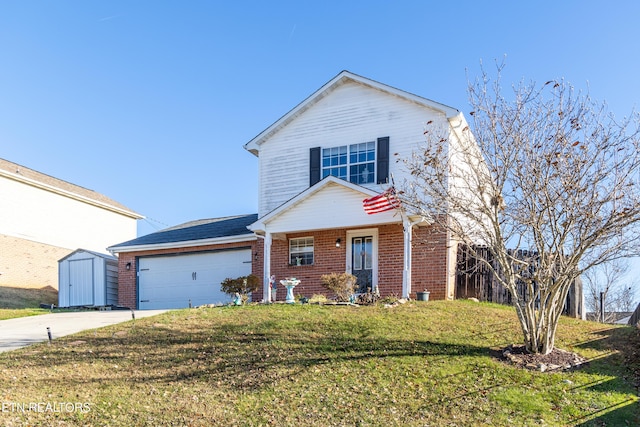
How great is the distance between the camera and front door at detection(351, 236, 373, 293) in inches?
620

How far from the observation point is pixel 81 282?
2058 centimetres

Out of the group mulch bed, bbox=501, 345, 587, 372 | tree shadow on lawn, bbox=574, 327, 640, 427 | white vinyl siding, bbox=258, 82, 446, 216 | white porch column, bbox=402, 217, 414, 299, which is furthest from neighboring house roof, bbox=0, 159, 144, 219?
tree shadow on lawn, bbox=574, 327, 640, 427

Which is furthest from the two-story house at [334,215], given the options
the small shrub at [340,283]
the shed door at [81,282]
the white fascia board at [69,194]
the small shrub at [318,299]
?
the white fascia board at [69,194]

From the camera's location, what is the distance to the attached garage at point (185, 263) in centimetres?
1828

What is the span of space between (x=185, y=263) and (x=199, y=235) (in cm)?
111

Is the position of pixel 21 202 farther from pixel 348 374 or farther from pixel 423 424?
pixel 423 424

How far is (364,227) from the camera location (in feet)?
52.2

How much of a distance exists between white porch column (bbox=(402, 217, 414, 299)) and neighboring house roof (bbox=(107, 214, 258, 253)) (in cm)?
549

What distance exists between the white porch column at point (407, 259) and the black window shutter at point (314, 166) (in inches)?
143

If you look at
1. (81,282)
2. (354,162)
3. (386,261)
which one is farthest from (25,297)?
(386,261)

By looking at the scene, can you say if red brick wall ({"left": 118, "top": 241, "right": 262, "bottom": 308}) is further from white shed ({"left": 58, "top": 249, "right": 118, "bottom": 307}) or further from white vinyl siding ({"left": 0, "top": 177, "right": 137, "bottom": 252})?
white vinyl siding ({"left": 0, "top": 177, "right": 137, "bottom": 252})

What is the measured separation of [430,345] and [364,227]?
6.53 metres

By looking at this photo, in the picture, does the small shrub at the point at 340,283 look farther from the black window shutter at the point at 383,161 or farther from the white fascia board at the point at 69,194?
the white fascia board at the point at 69,194

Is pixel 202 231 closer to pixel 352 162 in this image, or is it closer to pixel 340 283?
pixel 352 162
